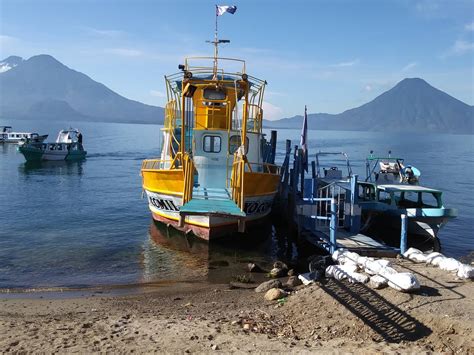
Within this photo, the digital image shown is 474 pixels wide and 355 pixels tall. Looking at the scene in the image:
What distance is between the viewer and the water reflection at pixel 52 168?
141ft

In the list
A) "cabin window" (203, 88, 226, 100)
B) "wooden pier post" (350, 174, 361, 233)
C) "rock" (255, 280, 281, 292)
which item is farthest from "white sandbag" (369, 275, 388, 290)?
"cabin window" (203, 88, 226, 100)

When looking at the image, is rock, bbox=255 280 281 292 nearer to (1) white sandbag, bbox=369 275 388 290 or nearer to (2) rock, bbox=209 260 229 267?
(1) white sandbag, bbox=369 275 388 290

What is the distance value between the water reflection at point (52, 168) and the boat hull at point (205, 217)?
25.0 meters

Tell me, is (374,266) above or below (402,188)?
below

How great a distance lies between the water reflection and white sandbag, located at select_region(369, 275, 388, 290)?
119 ft

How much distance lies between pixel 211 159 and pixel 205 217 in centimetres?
300

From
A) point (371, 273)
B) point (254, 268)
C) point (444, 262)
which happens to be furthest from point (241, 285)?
point (444, 262)

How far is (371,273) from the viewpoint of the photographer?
11.4 meters

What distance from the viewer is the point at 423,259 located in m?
12.8

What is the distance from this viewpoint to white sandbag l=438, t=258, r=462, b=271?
1158 centimetres

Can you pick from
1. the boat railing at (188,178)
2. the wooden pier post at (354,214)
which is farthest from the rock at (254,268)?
the wooden pier post at (354,214)

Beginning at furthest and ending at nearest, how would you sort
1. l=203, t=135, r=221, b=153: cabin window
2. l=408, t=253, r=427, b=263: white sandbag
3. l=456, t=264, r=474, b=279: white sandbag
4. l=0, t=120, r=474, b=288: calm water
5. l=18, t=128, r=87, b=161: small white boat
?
l=18, t=128, r=87, b=161: small white boat → l=203, t=135, r=221, b=153: cabin window → l=0, t=120, r=474, b=288: calm water → l=408, t=253, r=427, b=263: white sandbag → l=456, t=264, r=474, b=279: white sandbag

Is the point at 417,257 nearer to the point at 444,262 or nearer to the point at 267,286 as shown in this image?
the point at 444,262

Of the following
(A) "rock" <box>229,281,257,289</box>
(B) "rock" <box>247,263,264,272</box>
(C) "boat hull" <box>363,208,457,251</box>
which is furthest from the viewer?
(C) "boat hull" <box>363,208,457,251</box>
